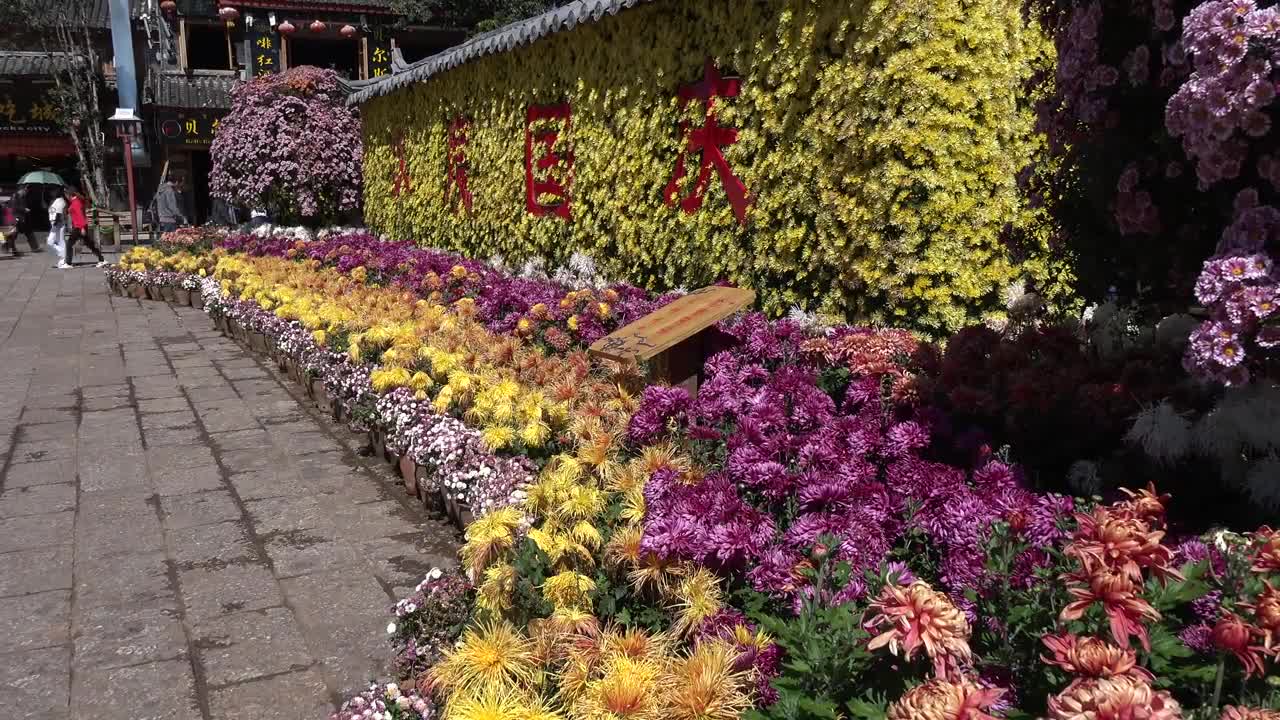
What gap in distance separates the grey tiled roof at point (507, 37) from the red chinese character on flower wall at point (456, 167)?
67 centimetres

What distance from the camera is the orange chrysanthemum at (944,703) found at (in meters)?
1.46

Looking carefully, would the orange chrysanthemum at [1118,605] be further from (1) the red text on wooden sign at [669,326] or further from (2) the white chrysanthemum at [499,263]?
(2) the white chrysanthemum at [499,263]

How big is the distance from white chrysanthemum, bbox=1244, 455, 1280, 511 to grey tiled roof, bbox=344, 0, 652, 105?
5204 millimetres

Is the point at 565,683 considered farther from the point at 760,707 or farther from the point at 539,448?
the point at 539,448

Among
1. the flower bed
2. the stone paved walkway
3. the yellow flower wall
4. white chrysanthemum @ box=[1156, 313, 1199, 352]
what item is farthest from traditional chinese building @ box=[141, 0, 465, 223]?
white chrysanthemum @ box=[1156, 313, 1199, 352]

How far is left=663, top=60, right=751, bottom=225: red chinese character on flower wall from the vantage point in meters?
6.07

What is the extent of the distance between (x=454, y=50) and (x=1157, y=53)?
9350mm

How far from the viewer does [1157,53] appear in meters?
2.41

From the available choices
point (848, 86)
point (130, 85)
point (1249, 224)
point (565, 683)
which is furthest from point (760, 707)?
point (130, 85)

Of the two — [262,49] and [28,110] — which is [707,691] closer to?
[262,49]

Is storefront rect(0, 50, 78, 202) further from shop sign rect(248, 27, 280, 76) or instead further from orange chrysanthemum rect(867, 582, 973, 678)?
orange chrysanthemum rect(867, 582, 973, 678)

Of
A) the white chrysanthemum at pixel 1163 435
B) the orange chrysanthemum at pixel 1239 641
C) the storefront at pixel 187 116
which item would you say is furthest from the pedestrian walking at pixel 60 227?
the orange chrysanthemum at pixel 1239 641

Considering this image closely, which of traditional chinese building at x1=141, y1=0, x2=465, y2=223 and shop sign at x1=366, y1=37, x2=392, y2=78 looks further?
shop sign at x1=366, y1=37, x2=392, y2=78

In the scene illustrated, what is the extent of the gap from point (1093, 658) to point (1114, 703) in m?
0.11
